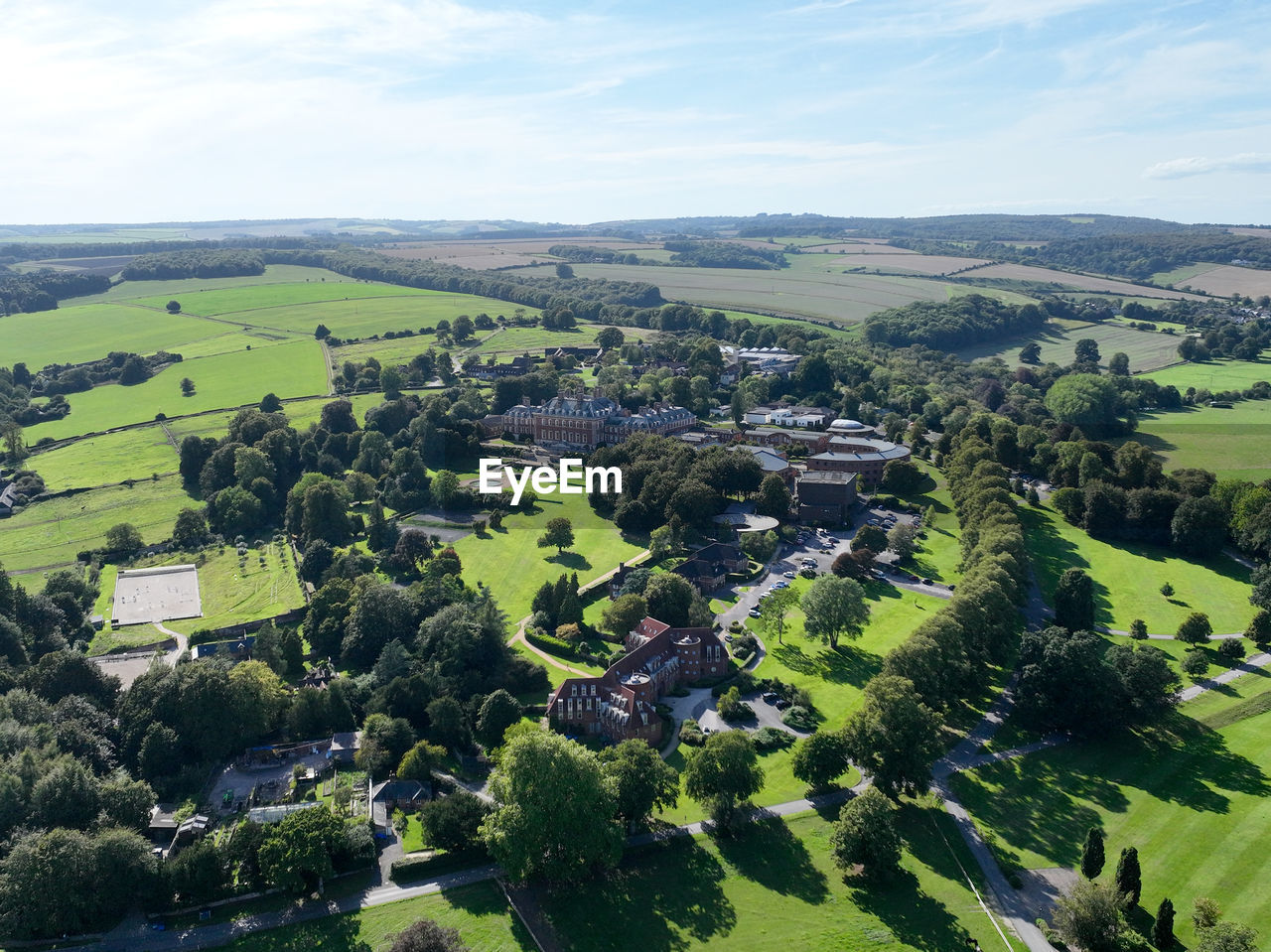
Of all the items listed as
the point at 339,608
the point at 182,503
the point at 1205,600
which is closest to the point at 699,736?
the point at 339,608

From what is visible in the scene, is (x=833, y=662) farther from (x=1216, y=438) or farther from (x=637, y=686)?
(x=1216, y=438)

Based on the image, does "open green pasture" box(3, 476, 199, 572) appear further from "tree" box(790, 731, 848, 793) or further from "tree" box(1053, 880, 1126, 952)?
"tree" box(1053, 880, 1126, 952)

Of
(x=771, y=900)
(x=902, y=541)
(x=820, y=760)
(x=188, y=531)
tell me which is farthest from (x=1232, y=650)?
(x=188, y=531)

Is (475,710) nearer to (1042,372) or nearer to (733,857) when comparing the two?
(733,857)

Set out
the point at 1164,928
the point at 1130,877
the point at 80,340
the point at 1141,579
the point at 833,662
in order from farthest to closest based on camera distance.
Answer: the point at 80,340
the point at 1141,579
the point at 833,662
the point at 1130,877
the point at 1164,928

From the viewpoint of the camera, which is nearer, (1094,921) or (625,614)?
(1094,921)

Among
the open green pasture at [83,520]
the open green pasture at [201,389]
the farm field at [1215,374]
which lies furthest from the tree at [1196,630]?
the open green pasture at [201,389]
